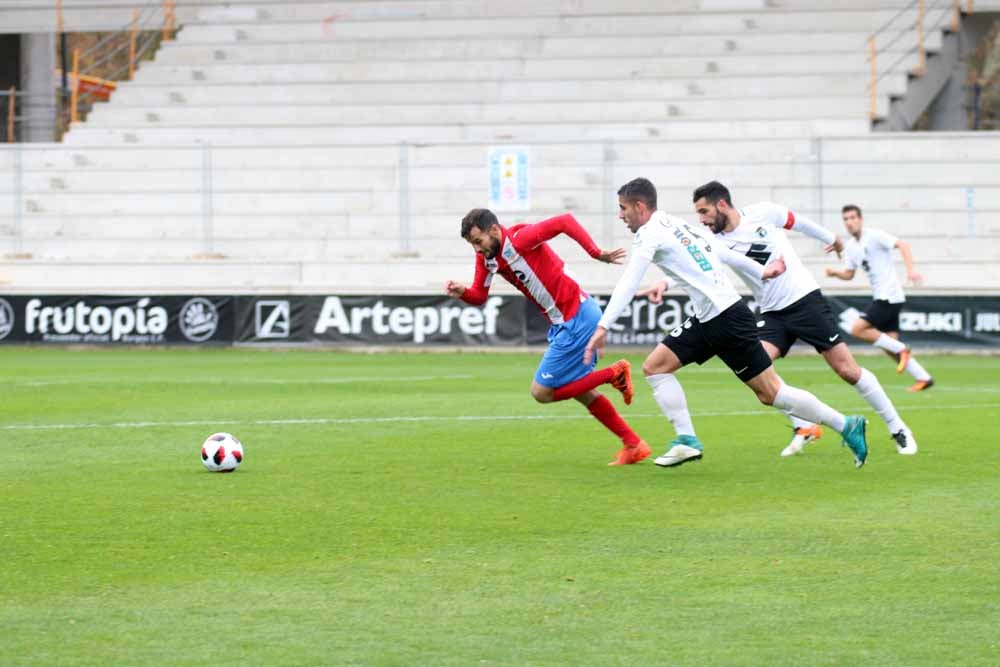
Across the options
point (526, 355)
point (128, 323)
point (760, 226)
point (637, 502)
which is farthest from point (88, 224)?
point (637, 502)

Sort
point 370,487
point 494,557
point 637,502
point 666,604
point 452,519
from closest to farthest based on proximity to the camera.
Answer: point 666,604 → point 494,557 → point 452,519 → point 637,502 → point 370,487

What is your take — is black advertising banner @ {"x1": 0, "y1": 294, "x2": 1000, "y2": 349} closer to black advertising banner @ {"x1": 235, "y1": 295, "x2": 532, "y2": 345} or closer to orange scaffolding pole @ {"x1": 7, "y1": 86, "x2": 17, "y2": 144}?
black advertising banner @ {"x1": 235, "y1": 295, "x2": 532, "y2": 345}

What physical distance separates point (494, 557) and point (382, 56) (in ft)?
85.8

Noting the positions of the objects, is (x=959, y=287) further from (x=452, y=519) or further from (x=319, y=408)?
(x=452, y=519)

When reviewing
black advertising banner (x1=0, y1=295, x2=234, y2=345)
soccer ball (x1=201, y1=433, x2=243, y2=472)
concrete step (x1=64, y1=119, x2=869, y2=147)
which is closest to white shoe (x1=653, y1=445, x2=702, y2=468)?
soccer ball (x1=201, y1=433, x2=243, y2=472)

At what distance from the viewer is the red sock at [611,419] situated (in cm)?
1076

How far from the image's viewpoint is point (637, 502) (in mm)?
8875

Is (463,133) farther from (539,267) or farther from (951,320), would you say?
(539,267)

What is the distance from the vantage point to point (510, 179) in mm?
27375

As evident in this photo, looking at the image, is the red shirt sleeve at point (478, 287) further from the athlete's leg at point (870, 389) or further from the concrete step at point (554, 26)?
the concrete step at point (554, 26)

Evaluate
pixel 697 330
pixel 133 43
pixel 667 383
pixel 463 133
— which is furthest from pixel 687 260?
pixel 133 43

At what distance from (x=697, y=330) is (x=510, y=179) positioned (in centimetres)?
1737

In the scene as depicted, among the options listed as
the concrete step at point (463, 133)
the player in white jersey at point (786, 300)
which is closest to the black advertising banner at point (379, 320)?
the concrete step at point (463, 133)

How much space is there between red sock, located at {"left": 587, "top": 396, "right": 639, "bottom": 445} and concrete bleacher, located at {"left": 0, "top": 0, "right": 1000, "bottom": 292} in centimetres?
1451
